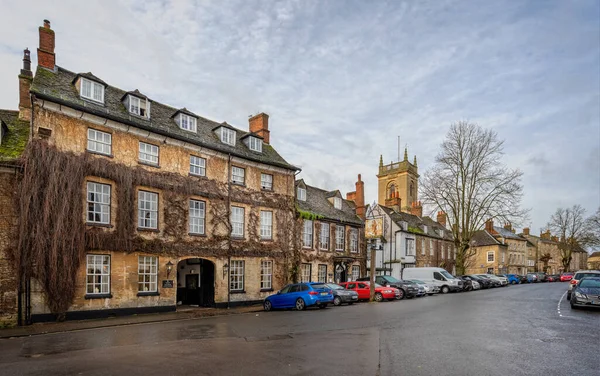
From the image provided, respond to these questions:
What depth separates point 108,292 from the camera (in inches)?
747

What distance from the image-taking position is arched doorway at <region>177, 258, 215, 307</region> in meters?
24.2

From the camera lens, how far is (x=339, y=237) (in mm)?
34062

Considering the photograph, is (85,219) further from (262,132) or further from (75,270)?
(262,132)

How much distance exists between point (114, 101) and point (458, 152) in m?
30.9

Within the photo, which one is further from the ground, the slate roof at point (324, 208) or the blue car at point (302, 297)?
the slate roof at point (324, 208)

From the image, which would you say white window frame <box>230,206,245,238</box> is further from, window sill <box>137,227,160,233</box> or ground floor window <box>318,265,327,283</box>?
ground floor window <box>318,265,327,283</box>

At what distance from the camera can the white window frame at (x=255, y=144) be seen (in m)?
27.7

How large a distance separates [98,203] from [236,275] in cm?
934

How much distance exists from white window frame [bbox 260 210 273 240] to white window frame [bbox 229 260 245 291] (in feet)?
7.78

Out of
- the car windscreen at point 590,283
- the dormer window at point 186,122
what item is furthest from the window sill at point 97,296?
the car windscreen at point 590,283

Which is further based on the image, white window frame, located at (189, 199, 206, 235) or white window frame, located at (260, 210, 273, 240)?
white window frame, located at (260, 210, 273, 240)

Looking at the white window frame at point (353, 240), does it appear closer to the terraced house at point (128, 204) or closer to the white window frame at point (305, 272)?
the white window frame at point (305, 272)

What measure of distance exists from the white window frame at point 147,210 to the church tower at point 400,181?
52991mm

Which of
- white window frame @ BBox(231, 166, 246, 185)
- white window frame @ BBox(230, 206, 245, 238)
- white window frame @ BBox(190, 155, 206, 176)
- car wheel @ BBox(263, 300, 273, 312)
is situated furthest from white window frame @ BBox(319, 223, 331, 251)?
white window frame @ BBox(190, 155, 206, 176)
